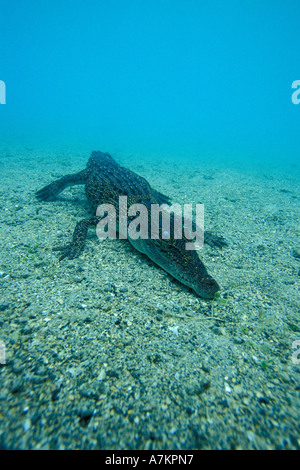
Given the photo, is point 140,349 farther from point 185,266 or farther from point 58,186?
point 58,186

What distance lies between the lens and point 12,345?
7.27 ft

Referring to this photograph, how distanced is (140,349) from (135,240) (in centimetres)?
198

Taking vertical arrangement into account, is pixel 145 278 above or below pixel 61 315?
above

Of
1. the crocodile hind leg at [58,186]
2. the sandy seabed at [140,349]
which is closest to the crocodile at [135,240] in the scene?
the crocodile hind leg at [58,186]

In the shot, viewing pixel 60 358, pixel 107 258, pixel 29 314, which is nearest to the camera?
pixel 60 358

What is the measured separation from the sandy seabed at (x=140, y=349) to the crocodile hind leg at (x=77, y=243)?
0.52 feet

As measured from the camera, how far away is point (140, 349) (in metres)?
2.39

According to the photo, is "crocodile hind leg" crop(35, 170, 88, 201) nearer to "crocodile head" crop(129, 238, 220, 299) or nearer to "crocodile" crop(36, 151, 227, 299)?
"crocodile" crop(36, 151, 227, 299)

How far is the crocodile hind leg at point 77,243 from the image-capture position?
3.98m

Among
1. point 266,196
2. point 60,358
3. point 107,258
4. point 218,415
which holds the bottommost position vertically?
point 218,415

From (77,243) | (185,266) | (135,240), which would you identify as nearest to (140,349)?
(185,266)
